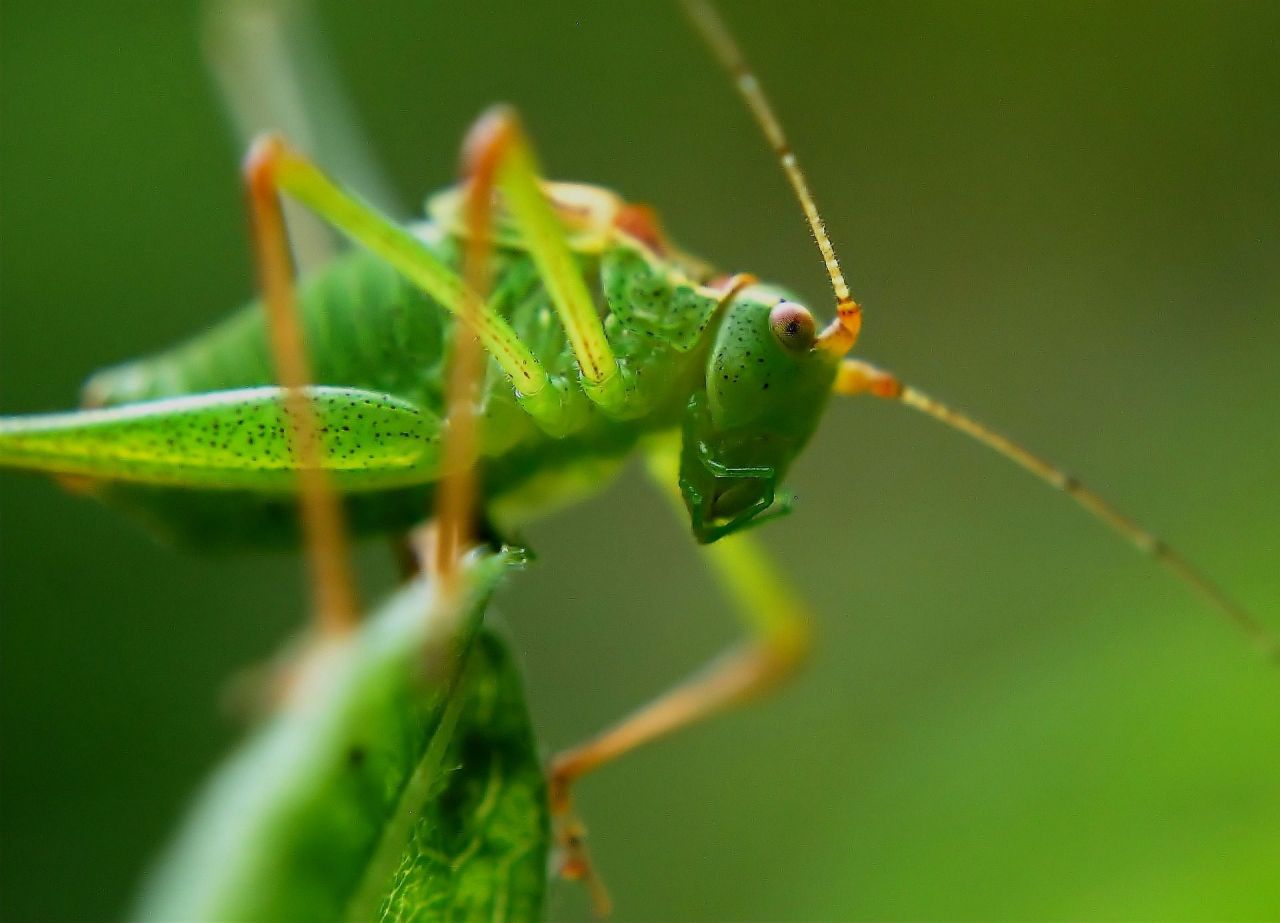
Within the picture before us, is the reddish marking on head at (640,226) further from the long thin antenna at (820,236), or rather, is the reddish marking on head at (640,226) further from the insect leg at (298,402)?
the insect leg at (298,402)

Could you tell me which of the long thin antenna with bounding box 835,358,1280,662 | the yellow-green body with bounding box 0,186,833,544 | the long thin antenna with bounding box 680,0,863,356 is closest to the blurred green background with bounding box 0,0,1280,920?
the long thin antenna with bounding box 835,358,1280,662

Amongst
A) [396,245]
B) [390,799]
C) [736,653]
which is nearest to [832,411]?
[736,653]

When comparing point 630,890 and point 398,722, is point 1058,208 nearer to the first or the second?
point 630,890

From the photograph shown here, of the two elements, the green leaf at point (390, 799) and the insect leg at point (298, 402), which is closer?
the green leaf at point (390, 799)

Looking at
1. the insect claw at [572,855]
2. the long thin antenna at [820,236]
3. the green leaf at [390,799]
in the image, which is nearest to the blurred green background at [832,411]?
the insect claw at [572,855]

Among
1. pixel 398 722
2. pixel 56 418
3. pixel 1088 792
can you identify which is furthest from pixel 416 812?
A: pixel 1088 792

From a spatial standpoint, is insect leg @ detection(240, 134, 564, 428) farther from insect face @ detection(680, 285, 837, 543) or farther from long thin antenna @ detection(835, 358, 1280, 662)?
long thin antenna @ detection(835, 358, 1280, 662)
